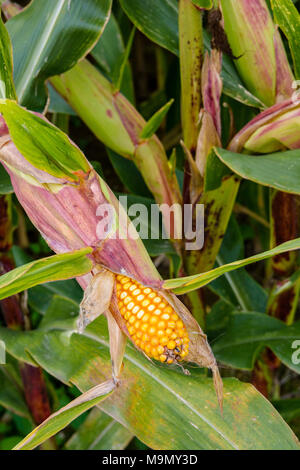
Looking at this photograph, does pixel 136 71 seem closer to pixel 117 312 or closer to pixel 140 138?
pixel 140 138

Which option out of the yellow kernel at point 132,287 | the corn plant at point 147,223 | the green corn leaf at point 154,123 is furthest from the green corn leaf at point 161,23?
the yellow kernel at point 132,287

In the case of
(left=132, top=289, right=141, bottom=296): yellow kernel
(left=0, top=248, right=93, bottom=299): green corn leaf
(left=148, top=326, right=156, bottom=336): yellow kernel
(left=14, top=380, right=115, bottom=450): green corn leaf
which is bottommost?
(left=14, top=380, right=115, bottom=450): green corn leaf

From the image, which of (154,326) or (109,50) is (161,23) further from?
(154,326)

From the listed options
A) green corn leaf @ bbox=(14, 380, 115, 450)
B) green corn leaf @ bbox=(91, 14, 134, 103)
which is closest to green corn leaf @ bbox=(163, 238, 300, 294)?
green corn leaf @ bbox=(14, 380, 115, 450)

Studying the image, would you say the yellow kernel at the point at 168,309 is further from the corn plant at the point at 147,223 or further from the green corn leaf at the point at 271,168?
the green corn leaf at the point at 271,168

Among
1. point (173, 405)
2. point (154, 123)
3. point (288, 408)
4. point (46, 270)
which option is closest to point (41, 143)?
point (46, 270)

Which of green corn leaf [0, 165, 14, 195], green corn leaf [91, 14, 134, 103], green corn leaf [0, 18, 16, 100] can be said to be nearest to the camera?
green corn leaf [0, 18, 16, 100]

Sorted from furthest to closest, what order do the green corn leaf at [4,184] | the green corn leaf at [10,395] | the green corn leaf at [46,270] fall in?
the green corn leaf at [10,395], the green corn leaf at [4,184], the green corn leaf at [46,270]

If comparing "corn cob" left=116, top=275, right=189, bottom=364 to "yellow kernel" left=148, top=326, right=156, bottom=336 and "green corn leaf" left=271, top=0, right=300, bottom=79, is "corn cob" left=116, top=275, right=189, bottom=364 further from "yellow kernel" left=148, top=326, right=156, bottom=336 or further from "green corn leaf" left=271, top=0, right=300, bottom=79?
"green corn leaf" left=271, top=0, right=300, bottom=79
